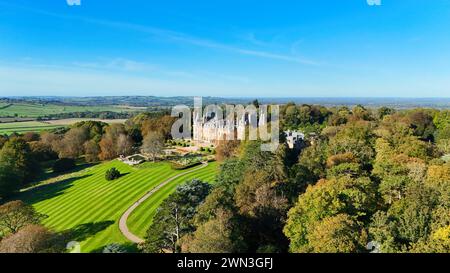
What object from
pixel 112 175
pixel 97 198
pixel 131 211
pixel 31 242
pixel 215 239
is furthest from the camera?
pixel 112 175

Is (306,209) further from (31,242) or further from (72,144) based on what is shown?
(72,144)

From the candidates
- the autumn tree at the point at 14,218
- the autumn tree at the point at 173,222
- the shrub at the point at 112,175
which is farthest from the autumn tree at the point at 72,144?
the autumn tree at the point at 173,222

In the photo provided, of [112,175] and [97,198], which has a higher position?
[112,175]

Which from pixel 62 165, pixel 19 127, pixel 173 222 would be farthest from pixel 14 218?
pixel 19 127

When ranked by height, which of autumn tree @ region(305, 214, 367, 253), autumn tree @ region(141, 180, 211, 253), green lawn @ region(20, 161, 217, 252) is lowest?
green lawn @ region(20, 161, 217, 252)

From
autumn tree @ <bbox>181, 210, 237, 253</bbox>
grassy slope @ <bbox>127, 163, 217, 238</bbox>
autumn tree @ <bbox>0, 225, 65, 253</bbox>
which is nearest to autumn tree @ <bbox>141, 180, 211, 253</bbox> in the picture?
autumn tree @ <bbox>181, 210, 237, 253</bbox>

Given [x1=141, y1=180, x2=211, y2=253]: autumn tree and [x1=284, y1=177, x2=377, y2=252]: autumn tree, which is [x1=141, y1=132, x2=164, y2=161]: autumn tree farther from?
[x1=284, y1=177, x2=377, y2=252]: autumn tree

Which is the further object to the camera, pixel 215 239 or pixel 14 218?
pixel 14 218
